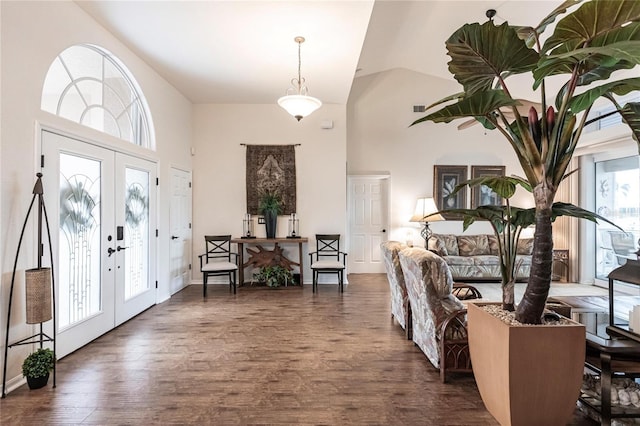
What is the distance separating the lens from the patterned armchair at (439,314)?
2547 millimetres

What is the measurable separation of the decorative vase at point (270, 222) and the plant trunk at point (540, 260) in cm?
454

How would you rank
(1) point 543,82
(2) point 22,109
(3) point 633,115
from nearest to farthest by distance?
(1) point 543,82
(3) point 633,115
(2) point 22,109

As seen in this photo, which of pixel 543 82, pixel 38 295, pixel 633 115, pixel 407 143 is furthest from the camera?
pixel 407 143

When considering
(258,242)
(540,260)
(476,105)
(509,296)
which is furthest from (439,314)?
(258,242)

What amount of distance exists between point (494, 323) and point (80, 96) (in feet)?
13.5

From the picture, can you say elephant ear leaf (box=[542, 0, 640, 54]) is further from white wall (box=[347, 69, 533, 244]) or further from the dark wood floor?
white wall (box=[347, 69, 533, 244])

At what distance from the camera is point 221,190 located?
609cm

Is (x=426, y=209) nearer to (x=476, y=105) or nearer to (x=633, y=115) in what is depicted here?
(x=633, y=115)

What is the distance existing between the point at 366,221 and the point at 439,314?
15.1 feet

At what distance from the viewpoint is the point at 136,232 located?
14.0 feet

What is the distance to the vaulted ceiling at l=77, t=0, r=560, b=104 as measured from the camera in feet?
10.6

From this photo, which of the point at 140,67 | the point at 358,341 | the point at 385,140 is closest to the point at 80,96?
the point at 140,67

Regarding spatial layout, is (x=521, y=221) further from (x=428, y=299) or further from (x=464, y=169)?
(x=464, y=169)

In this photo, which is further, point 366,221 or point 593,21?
Answer: point 366,221
